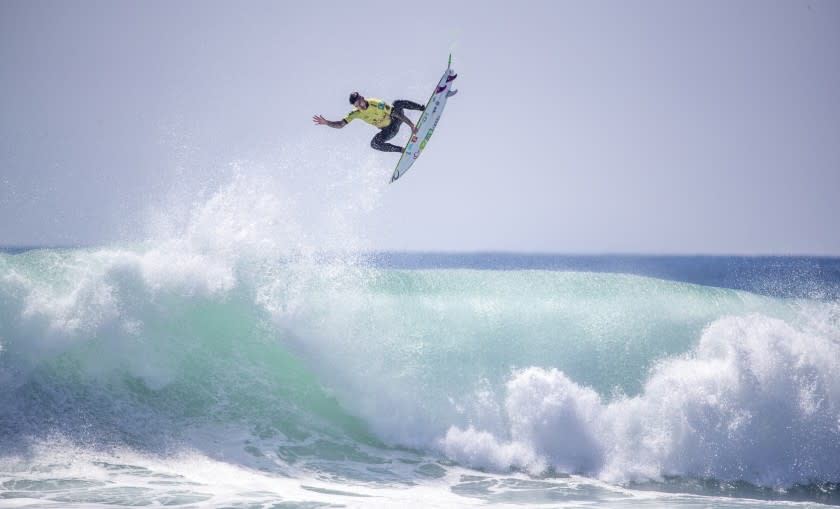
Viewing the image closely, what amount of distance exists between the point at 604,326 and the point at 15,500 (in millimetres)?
8514

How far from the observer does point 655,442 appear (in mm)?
8930

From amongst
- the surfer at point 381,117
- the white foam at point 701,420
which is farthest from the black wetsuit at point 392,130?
the white foam at point 701,420

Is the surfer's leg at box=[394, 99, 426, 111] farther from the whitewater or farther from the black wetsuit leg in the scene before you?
the whitewater

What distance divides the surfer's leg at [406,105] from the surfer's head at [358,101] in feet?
1.55

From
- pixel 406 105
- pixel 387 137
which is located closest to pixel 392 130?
pixel 387 137

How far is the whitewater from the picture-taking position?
7895 mm

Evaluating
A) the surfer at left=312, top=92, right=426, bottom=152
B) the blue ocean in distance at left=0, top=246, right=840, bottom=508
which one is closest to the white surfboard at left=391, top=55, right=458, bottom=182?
the surfer at left=312, top=92, right=426, bottom=152

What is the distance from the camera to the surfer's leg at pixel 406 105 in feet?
29.2

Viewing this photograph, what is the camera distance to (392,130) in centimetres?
916

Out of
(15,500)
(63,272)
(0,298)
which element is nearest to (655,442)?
(15,500)

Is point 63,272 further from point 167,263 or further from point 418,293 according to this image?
point 418,293

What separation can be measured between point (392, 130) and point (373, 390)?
3.74 metres

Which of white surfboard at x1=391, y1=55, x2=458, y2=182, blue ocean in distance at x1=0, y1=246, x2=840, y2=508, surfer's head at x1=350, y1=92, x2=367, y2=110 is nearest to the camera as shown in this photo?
blue ocean in distance at x1=0, y1=246, x2=840, y2=508

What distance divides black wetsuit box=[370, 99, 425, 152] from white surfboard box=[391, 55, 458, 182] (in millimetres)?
148
